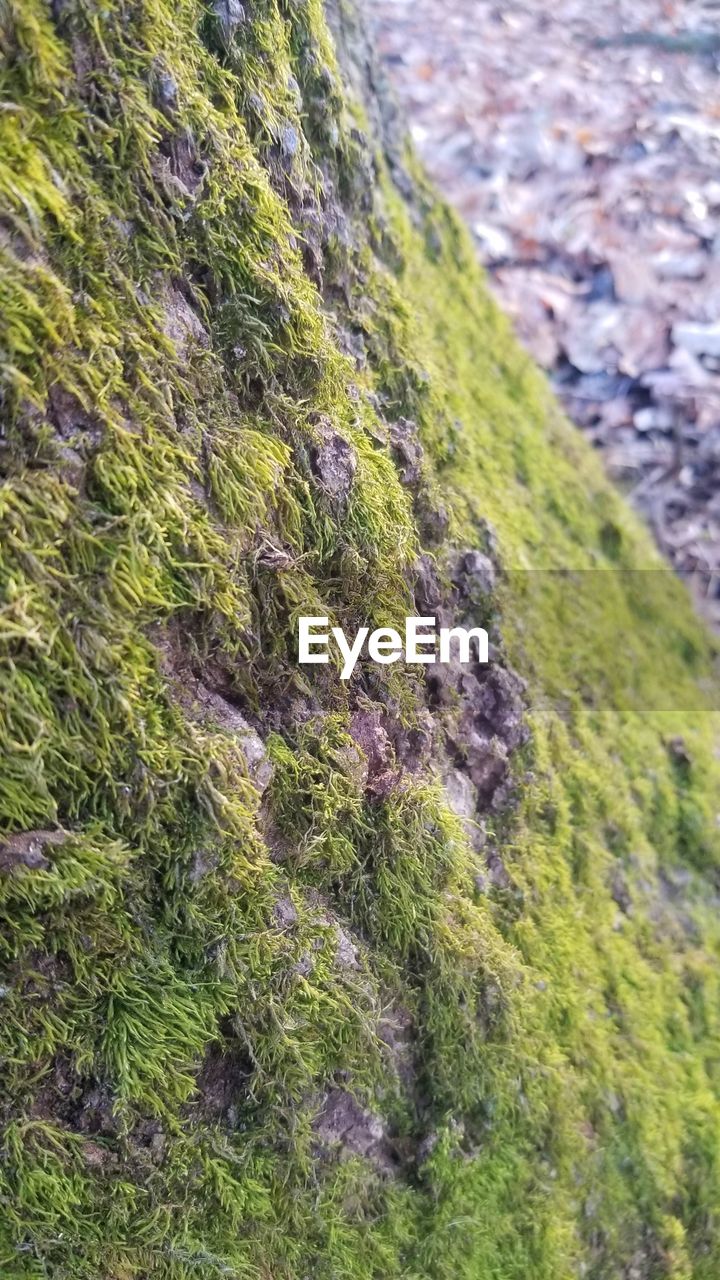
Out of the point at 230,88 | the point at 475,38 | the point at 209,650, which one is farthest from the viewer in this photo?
the point at 475,38

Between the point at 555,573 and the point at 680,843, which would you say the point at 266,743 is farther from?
the point at 680,843

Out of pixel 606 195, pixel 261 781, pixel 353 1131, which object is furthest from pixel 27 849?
pixel 606 195

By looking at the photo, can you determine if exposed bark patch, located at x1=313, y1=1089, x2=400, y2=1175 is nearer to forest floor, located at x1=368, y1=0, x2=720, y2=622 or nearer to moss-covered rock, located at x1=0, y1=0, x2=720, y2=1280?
moss-covered rock, located at x1=0, y1=0, x2=720, y2=1280

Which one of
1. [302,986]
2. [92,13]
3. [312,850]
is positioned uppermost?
[92,13]

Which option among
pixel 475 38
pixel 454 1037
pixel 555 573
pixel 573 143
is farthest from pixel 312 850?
pixel 475 38

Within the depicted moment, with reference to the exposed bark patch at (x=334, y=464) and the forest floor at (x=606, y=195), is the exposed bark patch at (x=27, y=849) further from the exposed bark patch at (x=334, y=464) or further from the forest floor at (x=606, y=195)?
the forest floor at (x=606, y=195)

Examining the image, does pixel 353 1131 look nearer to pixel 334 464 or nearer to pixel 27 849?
pixel 27 849

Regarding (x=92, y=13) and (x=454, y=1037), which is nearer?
(x=92, y=13)
